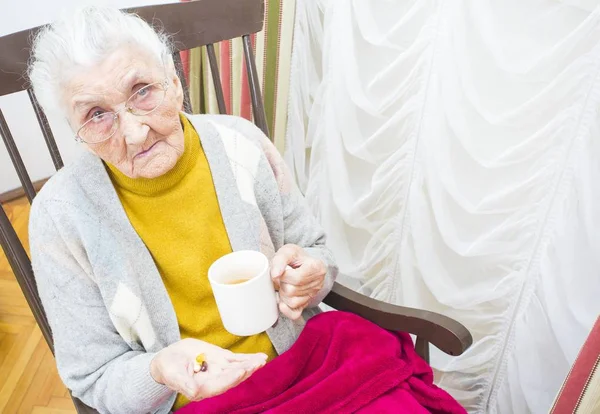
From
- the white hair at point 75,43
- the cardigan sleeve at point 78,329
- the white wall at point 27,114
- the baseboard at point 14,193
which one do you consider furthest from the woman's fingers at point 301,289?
Answer: the baseboard at point 14,193

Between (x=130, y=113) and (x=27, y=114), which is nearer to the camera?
(x=130, y=113)

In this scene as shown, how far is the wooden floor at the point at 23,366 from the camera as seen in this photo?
1.78 metres

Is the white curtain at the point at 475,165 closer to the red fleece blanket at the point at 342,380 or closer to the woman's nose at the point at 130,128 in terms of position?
the red fleece blanket at the point at 342,380

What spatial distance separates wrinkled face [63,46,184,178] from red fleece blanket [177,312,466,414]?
42 cm

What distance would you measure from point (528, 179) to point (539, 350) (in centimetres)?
42

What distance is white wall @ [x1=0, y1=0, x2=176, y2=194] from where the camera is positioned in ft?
7.32

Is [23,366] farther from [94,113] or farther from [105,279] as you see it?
[94,113]

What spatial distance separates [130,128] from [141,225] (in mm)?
194

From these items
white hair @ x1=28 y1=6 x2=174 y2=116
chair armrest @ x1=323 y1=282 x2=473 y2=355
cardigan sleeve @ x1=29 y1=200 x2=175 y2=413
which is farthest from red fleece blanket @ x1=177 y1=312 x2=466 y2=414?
white hair @ x1=28 y1=6 x2=174 y2=116

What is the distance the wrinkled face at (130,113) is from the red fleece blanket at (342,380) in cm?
42

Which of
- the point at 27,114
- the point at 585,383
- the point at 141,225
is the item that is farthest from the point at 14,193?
the point at 585,383

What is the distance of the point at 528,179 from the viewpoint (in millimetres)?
1171

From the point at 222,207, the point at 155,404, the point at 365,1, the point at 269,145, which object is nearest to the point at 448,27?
the point at 365,1

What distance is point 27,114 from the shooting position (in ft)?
8.16
